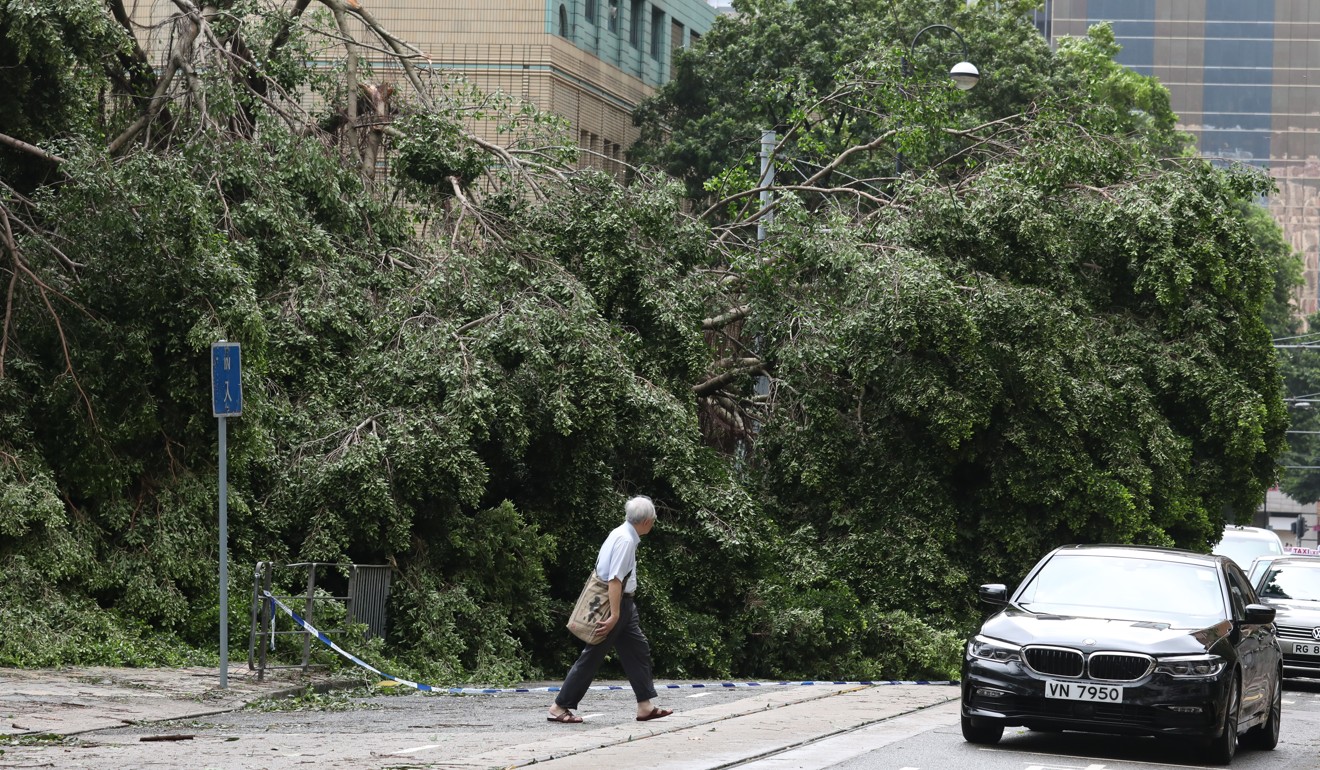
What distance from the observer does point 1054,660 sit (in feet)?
35.7

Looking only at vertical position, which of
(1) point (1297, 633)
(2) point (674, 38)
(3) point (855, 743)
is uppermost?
(2) point (674, 38)

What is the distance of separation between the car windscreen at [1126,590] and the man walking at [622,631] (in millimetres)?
2711

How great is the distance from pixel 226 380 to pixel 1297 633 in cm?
1319

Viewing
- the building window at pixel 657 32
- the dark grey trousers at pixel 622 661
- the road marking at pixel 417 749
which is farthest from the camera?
the building window at pixel 657 32

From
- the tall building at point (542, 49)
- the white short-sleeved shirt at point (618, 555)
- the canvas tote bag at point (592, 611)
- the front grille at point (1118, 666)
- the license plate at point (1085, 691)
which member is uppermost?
the tall building at point (542, 49)

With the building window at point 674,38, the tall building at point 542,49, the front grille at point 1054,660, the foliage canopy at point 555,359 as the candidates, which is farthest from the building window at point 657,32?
the front grille at point 1054,660

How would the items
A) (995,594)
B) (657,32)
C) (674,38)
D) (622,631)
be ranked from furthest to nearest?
(674,38)
(657,32)
(995,594)
(622,631)

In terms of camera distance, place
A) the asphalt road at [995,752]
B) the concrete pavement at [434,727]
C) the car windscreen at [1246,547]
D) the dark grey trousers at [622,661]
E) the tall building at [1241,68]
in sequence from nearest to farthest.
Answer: the concrete pavement at [434,727]
the asphalt road at [995,752]
the dark grey trousers at [622,661]
the car windscreen at [1246,547]
the tall building at [1241,68]

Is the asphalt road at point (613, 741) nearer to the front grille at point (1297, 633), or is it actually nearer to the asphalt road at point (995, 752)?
the asphalt road at point (995, 752)

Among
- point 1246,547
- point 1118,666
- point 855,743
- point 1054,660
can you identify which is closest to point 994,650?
point 1054,660

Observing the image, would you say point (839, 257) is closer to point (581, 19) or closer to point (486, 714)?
point (486, 714)

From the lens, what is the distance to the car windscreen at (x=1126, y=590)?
38.3 ft

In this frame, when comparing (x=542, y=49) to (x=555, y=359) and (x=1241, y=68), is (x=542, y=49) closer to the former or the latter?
(x=555, y=359)

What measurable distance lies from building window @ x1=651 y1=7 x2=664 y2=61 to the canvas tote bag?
37.5 meters
